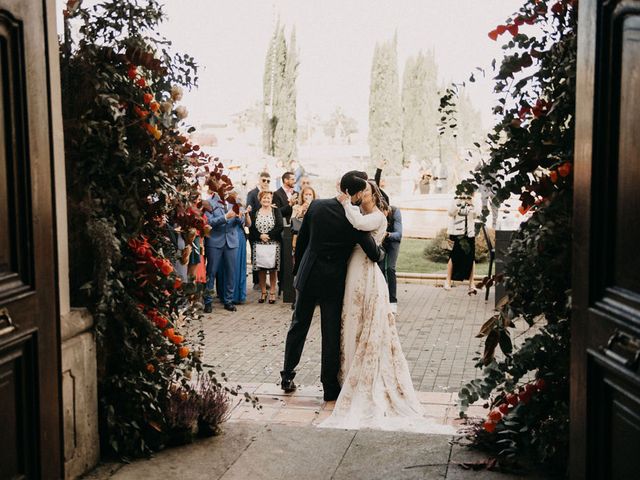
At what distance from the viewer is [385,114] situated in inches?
1652

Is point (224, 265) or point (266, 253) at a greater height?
point (266, 253)

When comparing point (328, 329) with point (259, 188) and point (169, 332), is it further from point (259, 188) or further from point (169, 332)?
point (259, 188)

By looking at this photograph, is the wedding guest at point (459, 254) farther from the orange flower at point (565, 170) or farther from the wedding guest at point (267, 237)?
the orange flower at point (565, 170)

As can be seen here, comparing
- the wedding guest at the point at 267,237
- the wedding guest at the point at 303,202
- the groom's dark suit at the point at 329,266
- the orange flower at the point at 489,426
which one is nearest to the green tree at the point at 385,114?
the wedding guest at the point at 267,237

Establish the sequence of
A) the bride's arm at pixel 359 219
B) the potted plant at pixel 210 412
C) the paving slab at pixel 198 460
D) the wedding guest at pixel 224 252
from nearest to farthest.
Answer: the paving slab at pixel 198 460 < the potted plant at pixel 210 412 < the bride's arm at pixel 359 219 < the wedding guest at pixel 224 252

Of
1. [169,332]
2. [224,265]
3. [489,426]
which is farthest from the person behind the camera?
[224,265]

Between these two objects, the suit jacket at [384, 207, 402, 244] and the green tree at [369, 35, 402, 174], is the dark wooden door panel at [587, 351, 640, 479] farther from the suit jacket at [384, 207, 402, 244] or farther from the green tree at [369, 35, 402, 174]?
the green tree at [369, 35, 402, 174]

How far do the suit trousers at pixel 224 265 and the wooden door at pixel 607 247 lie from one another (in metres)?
9.87

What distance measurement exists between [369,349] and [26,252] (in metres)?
4.55

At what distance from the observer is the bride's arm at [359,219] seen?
285 inches

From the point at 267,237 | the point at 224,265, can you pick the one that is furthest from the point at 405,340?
the point at 267,237

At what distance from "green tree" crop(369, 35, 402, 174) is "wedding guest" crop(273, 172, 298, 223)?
26.8 m

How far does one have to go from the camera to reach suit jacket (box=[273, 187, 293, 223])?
13.6 metres

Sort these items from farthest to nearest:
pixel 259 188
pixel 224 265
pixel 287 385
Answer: pixel 259 188 → pixel 224 265 → pixel 287 385
